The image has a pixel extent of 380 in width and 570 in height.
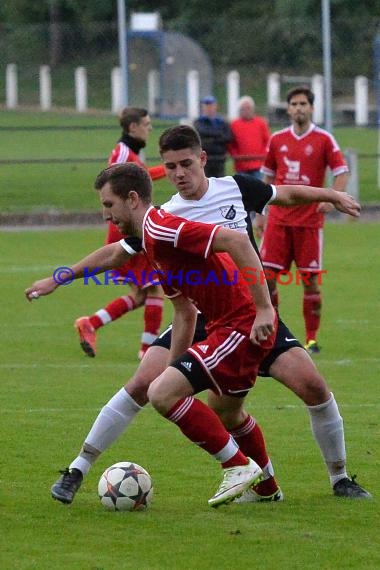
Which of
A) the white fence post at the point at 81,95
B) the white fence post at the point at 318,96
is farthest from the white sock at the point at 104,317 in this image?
the white fence post at the point at 81,95

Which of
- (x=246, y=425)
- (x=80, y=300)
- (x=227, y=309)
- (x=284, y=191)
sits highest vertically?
(x=284, y=191)

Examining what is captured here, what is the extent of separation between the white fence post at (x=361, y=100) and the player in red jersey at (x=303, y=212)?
1928cm

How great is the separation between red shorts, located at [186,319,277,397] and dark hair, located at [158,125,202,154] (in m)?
0.90

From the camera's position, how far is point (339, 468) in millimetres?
6500

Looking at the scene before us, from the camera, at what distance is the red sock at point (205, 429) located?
6.05 metres

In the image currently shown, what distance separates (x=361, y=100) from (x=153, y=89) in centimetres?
576

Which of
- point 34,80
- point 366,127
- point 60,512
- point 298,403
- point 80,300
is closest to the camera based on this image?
point 60,512

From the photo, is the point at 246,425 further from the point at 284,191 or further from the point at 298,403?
the point at 298,403

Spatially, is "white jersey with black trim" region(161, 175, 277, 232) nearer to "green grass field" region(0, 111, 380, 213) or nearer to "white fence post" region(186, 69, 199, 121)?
"green grass field" region(0, 111, 380, 213)

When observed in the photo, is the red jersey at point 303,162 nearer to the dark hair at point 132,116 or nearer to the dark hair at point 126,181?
the dark hair at point 132,116

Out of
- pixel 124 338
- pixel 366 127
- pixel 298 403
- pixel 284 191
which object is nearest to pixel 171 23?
pixel 366 127

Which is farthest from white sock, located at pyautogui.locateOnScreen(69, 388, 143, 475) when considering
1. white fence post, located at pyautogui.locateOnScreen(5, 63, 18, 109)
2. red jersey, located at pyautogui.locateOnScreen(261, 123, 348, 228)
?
white fence post, located at pyautogui.locateOnScreen(5, 63, 18, 109)

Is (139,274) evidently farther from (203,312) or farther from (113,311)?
(203,312)

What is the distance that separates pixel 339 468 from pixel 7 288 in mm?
10010
